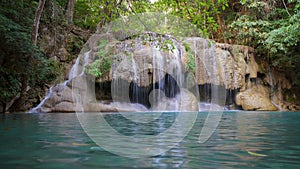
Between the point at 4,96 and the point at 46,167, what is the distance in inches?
379

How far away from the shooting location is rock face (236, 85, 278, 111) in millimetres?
16000

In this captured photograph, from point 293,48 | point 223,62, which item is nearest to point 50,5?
point 223,62

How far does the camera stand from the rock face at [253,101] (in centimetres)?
1600

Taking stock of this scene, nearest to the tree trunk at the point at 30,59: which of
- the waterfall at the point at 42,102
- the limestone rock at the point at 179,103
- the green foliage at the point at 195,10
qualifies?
the waterfall at the point at 42,102

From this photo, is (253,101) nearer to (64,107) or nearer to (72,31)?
(64,107)

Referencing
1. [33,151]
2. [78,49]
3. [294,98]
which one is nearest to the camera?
[33,151]

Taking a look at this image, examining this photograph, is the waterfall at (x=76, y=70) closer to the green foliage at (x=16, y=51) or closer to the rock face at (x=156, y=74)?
the rock face at (x=156, y=74)

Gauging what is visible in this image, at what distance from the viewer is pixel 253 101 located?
52.7 feet

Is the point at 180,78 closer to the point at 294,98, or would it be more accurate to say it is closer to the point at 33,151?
the point at 294,98

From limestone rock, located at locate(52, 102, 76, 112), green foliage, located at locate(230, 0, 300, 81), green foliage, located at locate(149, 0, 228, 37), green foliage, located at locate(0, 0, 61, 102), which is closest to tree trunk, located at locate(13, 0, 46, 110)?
green foliage, located at locate(0, 0, 61, 102)

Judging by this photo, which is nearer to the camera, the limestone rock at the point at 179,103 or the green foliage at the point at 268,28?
the limestone rock at the point at 179,103

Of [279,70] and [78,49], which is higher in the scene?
[78,49]

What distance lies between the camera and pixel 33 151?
2.78 meters

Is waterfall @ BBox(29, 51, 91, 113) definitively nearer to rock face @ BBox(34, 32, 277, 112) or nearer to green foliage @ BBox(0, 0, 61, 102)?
rock face @ BBox(34, 32, 277, 112)
